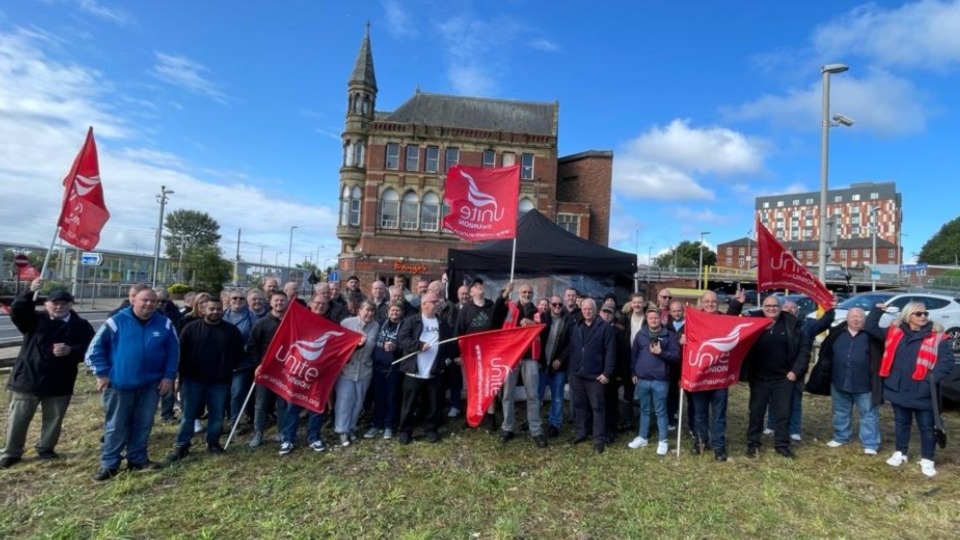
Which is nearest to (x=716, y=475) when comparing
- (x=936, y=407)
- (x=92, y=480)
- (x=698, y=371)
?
(x=698, y=371)

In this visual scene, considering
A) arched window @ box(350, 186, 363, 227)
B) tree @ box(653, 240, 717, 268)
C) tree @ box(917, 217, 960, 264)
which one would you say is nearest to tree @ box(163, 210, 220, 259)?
Answer: arched window @ box(350, 186, 363, 227)

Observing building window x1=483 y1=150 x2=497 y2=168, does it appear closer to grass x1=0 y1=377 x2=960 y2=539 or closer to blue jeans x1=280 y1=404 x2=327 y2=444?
grass x1=0 y1=377 x2=960 y2=539

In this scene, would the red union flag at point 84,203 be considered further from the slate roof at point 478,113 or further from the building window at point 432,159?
the slate roof at point 478,113

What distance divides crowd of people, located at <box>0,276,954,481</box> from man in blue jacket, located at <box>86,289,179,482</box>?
0.04ft

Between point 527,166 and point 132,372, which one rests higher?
point 527,166

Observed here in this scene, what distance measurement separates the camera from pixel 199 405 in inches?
212

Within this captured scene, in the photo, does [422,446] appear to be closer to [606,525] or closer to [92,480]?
[606,525]

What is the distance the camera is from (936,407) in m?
5.34

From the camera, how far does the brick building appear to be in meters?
40.7

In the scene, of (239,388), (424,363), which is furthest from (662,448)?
(239,388)

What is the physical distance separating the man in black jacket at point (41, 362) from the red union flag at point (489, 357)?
3.97 meters

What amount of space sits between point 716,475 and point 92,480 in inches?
238

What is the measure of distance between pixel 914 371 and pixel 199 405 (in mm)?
7605

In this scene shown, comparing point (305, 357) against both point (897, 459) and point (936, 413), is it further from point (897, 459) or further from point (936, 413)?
point (936, 413)
